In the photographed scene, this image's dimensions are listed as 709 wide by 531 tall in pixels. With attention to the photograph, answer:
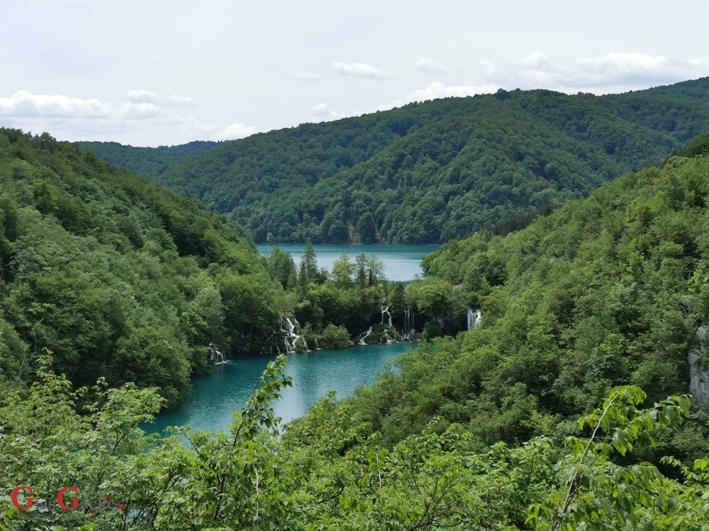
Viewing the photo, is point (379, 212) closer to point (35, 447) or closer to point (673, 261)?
point (673, 261)

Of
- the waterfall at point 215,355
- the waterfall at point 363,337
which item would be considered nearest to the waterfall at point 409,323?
the waterfall at point 363,337

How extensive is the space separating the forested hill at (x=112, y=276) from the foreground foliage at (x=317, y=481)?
22750 mm

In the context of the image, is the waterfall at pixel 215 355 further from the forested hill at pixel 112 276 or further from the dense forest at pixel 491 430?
the dense forest at pixel 491 430

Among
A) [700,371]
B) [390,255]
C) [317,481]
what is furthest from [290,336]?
[390,255]

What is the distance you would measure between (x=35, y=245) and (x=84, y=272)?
3.63 m

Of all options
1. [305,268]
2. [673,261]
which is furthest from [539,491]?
[305,268]

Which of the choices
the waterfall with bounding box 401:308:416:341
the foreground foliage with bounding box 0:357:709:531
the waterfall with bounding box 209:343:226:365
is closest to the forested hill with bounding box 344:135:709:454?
the foreground foliage with bounding box 0:357:709:531

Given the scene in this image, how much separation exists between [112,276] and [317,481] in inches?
1569

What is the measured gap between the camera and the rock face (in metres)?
22.4

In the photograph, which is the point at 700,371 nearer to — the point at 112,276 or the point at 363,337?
the point at 112,276

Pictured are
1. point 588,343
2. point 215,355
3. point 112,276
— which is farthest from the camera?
point 215,355

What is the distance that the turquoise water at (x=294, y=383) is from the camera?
125ft

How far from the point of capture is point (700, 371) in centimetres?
2288

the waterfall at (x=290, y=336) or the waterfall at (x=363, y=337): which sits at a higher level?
the waterfall at (x=290, y=336)
